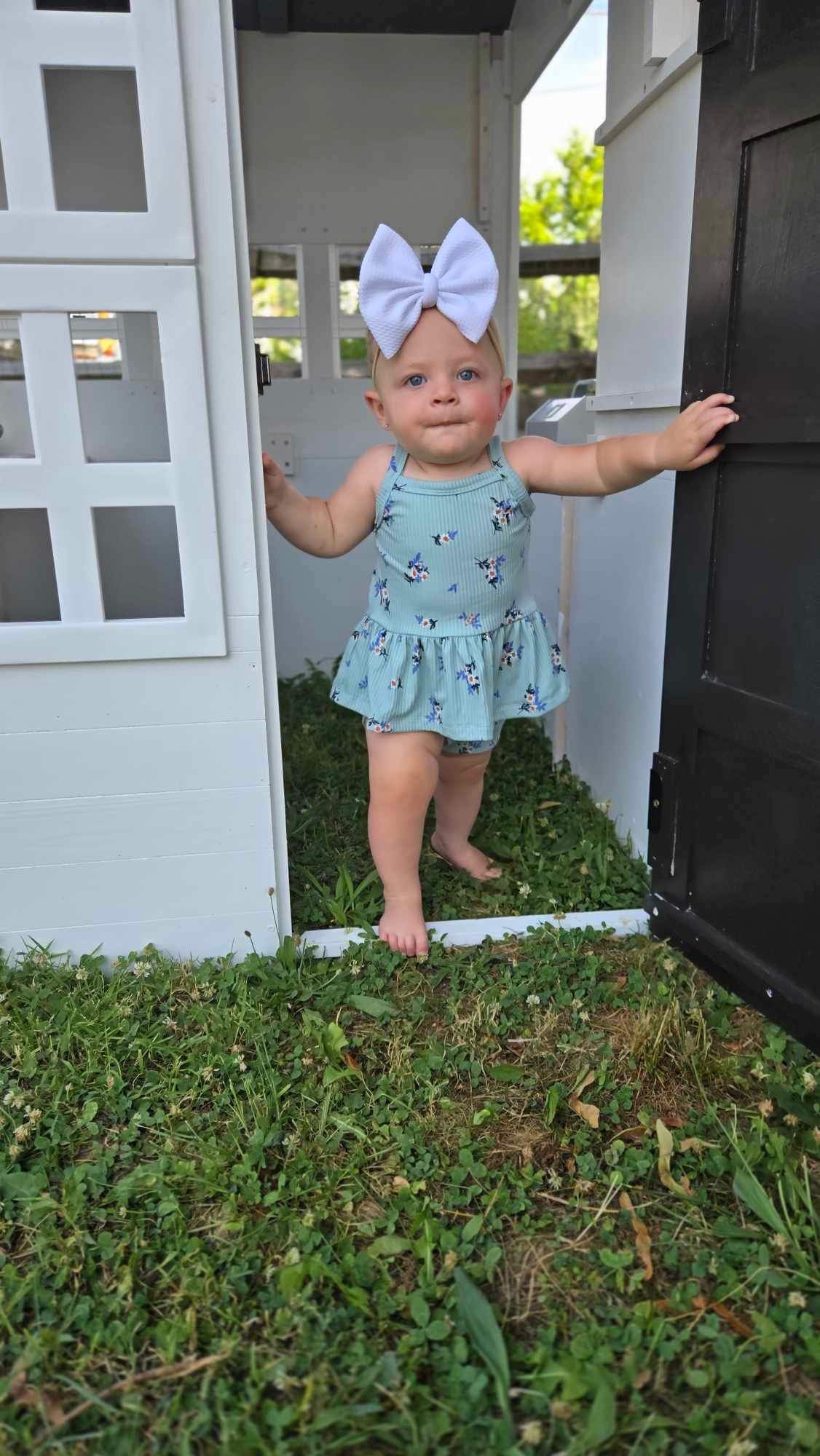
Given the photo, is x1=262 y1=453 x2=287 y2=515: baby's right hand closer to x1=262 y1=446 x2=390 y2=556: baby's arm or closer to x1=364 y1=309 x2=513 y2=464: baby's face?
x1=262 y1=446 x2=390 y2=556: baby's arm

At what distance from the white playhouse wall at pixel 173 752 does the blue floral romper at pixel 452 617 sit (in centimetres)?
31

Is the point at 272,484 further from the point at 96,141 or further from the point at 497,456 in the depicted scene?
the point at 96,141

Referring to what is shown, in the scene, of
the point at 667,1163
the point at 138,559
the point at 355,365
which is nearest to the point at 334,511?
the point at 138,559

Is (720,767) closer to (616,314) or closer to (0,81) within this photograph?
(616,314)

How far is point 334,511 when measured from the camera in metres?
2.33

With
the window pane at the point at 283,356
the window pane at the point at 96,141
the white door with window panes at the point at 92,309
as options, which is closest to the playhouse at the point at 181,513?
the white door with window panes at the point at 92,309

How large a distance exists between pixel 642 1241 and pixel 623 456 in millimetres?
1504

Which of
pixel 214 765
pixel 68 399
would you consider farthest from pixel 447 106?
pixel 214 765

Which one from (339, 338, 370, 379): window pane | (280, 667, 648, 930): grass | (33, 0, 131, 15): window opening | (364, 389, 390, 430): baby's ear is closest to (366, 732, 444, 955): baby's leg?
(280, 667, 648, 930): grass

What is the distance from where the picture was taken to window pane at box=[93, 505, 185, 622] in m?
2.64

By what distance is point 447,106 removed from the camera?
14.0 feet

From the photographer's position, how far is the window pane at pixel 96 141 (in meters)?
3.87

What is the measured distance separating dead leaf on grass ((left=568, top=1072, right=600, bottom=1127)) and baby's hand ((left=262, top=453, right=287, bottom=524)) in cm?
137

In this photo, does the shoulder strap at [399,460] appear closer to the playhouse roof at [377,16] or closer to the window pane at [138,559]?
the window pane at [138,559]
